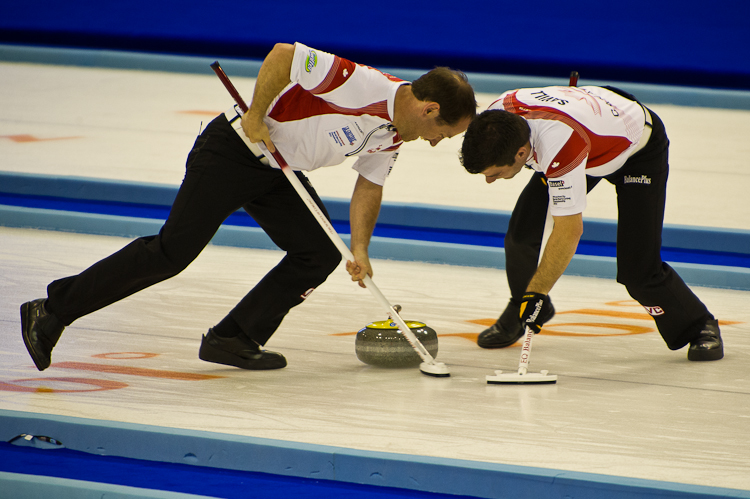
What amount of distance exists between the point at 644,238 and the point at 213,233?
1355 mm

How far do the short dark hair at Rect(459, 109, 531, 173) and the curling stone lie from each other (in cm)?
64

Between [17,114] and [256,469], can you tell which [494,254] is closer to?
[256,469]

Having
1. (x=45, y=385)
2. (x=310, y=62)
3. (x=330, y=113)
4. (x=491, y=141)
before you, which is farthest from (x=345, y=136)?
(x=45, y=385)

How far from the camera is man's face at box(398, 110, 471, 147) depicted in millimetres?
2549

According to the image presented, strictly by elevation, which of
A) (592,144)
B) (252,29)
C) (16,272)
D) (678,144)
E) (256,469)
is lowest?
(256,469)

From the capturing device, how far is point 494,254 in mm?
4504

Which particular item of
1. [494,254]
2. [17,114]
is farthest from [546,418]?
[17,114]

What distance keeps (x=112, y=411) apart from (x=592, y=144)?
5.13ft

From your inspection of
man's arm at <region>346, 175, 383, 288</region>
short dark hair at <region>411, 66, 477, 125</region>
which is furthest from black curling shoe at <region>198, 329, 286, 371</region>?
short dark hair at <region>411, 66, 477, 125</region>

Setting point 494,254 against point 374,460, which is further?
point 494,254

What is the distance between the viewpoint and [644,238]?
9.68ft

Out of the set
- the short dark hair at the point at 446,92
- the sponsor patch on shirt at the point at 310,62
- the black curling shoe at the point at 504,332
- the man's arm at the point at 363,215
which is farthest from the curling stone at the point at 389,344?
the sponsor patch on shirt at the point at 310,62

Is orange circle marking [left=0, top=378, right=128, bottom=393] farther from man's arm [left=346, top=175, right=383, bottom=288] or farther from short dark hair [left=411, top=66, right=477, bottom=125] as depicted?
short dark hair [left=411, top=66, right=477, bottom=125]

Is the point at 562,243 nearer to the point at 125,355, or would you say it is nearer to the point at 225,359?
the point at 225,359
